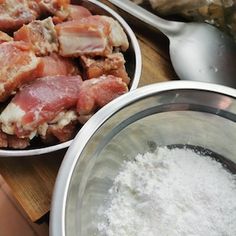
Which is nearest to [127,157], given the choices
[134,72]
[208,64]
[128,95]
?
[128,95]

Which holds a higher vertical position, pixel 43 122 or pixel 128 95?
pixel 128 95

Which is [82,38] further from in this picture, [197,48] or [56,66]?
[197,48]

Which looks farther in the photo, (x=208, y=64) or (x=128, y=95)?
(x=208, y=64)

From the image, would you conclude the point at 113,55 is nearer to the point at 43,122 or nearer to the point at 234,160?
the point at 43,122

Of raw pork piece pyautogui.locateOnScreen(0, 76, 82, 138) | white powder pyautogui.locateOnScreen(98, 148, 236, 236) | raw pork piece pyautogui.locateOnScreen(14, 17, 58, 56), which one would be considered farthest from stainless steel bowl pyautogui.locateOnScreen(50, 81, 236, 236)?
raw pork piece pyautogui.locateOnScreen(14, 17, 58, 56)

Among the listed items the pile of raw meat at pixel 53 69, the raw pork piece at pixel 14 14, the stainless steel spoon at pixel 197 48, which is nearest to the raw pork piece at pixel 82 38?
the pile of raw meat at pixel 53 69

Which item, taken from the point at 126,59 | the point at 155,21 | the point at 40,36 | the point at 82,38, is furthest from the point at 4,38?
the point at 155,21
